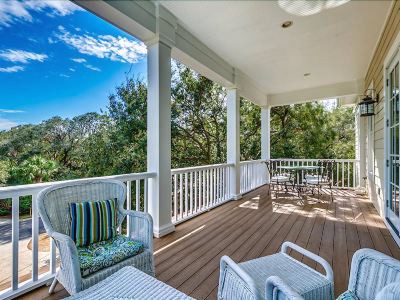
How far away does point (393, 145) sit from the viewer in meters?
3.14

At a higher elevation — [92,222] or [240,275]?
[92,222]

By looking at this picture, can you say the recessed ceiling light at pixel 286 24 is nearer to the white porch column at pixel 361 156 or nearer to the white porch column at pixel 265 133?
the white porch column at pixel 361 156

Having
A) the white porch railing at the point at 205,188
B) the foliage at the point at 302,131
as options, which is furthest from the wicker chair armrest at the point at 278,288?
the foliage at the point at 302,131

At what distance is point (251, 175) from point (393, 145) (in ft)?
11.7

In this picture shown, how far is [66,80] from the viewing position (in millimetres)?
10211

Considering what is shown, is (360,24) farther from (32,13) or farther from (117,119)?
(32,13)

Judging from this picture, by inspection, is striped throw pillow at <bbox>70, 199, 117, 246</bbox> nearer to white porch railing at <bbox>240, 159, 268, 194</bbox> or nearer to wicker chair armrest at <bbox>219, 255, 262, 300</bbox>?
wicker chair armrest at <bbox>219, 255, 262, 300</bbox>

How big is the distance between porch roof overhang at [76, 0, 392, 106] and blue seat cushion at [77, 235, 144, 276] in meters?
2.26

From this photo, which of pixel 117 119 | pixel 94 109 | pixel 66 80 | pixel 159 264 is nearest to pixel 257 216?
pixel 159 264

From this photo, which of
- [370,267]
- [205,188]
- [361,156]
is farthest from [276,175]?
[370,267]

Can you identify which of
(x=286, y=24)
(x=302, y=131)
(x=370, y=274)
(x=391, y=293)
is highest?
(x=286, y=24)

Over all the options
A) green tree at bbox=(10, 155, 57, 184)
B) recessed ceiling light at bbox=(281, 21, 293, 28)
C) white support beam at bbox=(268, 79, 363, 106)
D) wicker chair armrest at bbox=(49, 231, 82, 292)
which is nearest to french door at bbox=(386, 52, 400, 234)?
recessed ceiling light at bbox=(281, 21, 293, 28)

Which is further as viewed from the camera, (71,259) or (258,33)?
(258,33)

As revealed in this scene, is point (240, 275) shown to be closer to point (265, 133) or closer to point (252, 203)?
point (252, 203)
